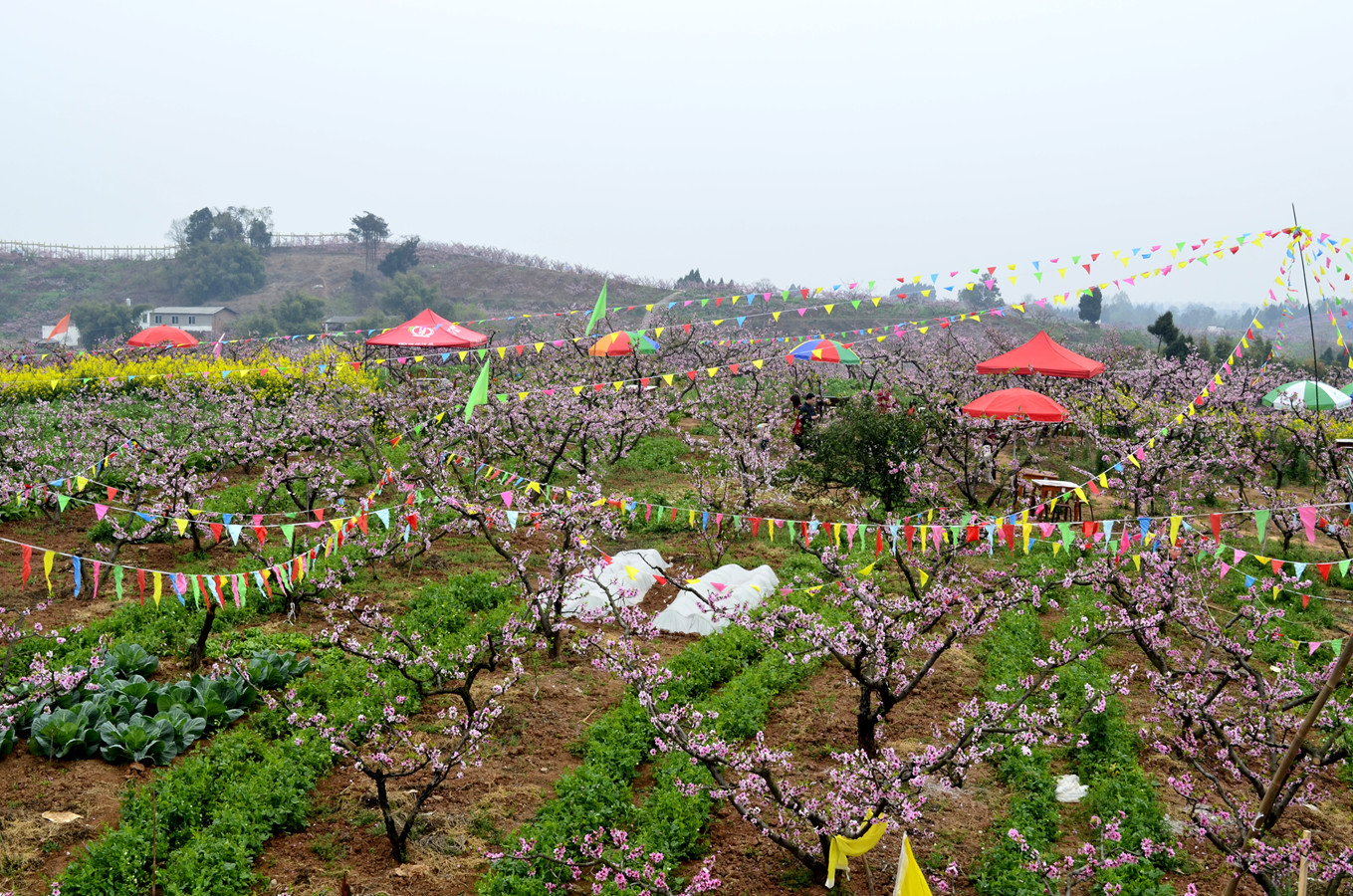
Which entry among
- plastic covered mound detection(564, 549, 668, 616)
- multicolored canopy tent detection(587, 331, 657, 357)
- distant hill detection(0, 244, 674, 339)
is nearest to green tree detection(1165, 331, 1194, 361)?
multicolored canopy tent detection(587, 331, 657, 357)

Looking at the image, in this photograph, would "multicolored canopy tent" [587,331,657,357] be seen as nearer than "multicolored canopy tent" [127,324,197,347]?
Yes

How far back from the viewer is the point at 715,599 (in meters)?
Answer: 8.62

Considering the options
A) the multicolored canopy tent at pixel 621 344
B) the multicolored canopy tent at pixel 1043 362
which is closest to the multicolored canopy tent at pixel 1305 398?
the multicolored canopy tent at pixel 1043 362

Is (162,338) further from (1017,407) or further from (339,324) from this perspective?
(339,324)

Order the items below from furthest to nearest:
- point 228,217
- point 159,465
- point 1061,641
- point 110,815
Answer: point 228,217 < point 159,465 < point 1061,641 < point 110,815

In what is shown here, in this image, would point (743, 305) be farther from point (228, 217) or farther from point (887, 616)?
point (887, 616)

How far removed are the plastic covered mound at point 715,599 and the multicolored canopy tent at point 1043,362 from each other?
8658mm

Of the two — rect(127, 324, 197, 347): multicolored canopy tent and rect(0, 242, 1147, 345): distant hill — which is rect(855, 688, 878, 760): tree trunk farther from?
rect(0, 242, 1147, 345): distant hill

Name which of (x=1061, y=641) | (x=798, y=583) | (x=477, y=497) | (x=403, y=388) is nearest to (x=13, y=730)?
(x=477, y=497)

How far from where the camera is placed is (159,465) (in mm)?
12453

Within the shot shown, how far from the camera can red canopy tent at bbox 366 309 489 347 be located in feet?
58.6

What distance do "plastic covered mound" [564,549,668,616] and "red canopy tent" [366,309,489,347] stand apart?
9394mm

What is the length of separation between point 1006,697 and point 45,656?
308 inches

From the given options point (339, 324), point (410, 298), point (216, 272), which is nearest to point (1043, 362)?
point (339, 324)
